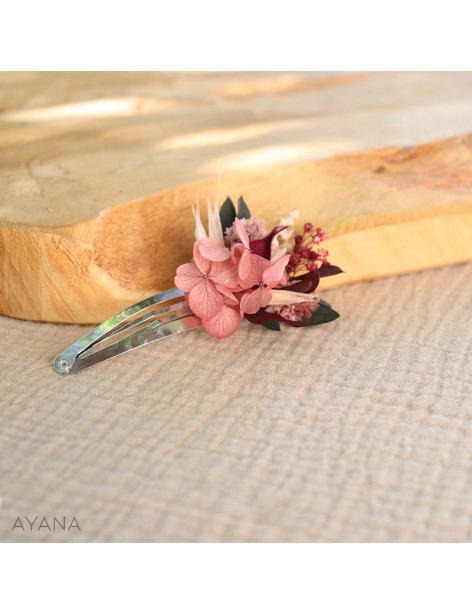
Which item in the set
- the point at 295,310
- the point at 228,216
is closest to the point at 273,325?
the point at 295,310

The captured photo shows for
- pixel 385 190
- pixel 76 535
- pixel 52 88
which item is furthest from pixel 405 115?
pixel 76 535

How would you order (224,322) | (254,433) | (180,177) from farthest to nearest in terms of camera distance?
(180,177) → (224,322) → (254,433)

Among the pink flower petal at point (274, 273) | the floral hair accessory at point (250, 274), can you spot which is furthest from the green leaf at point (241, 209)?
the pink flower petal at point (274, 273)

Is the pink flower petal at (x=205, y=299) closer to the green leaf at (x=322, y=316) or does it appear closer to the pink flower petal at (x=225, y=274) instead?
the pink flower petal at (x=225, y=274)

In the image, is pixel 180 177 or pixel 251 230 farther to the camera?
pixel 180 177

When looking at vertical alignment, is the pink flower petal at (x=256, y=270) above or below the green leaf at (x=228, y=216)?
below

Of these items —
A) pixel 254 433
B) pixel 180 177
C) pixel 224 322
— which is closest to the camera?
pixel 254 433

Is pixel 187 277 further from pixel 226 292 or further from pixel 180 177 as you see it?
pixel 180 177

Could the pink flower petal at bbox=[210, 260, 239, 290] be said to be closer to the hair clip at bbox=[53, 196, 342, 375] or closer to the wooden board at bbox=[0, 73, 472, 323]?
the hair clip at bbox=[53, 196, 342, 375]
